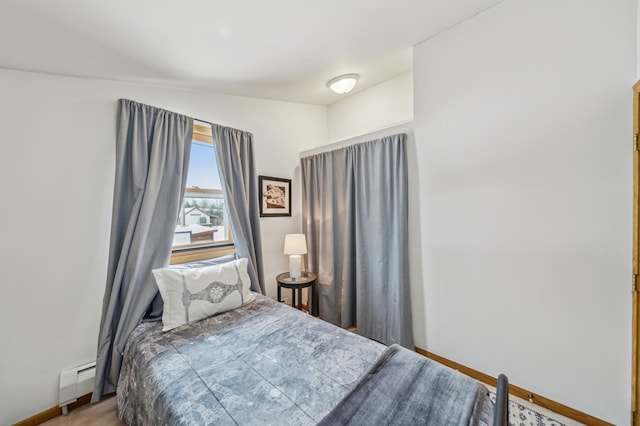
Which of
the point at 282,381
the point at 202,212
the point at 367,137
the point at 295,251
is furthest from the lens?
the point at 295,251

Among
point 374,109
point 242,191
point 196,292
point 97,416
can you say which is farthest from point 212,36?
point 97,416

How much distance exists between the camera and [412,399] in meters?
1.04

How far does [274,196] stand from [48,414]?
2328mm

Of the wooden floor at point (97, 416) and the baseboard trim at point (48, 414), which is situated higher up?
the baseboard trim at point (48, 414)

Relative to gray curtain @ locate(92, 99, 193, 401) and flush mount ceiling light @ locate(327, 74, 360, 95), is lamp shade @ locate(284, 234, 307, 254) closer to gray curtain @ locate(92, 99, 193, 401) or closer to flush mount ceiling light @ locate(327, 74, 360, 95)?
gray curtain @ locate(92, 99, 193, 401)

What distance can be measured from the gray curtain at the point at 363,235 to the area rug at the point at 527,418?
2.58 feet

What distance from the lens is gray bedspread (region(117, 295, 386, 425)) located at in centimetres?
105

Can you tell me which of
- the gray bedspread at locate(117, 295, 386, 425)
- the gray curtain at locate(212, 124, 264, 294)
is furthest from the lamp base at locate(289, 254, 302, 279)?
the gray bedspread at locate(117, 295, 386, 425)

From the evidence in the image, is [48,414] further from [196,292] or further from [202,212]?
[202,212]

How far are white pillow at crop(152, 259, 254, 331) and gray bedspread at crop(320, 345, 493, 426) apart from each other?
1.23 m

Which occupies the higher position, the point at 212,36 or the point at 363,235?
the point at 212,36

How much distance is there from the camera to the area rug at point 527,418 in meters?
1.55

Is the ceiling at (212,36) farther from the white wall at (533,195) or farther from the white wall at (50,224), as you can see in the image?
the white wall at (533,195)

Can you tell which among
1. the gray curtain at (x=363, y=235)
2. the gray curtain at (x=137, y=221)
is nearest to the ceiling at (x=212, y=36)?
the gray curtain at (x=137, y=221)
